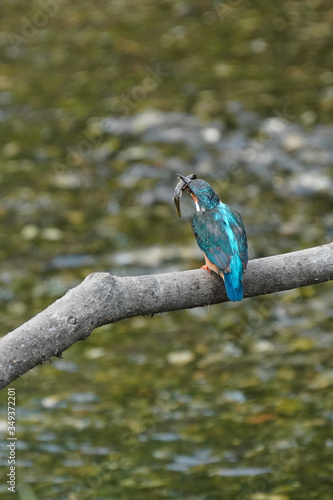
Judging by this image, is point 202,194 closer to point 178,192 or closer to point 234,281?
point 178,192

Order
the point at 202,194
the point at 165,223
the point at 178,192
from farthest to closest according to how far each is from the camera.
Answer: the point at 165,223 → the point at 202,194 → the point at 178,192

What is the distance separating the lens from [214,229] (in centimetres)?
351

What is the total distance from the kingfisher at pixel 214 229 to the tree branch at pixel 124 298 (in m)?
0.15

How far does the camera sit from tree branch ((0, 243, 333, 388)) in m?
2.45

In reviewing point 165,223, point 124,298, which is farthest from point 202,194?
point 165,223

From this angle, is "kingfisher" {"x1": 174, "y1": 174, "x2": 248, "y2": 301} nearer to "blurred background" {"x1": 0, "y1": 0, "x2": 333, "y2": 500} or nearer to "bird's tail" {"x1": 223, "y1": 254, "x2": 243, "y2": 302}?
"bird's tail" {"x1": 223, "y1": 254, "x2": 243, "y2": 302}

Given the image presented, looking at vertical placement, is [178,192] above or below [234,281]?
above

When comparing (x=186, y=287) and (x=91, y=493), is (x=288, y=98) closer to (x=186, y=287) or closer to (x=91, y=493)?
(x=91, y=493)

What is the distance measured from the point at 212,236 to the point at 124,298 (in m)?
0.82

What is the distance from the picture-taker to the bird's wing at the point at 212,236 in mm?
3348

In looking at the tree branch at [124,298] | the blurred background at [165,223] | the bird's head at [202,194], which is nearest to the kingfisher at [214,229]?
the bird's head at [202,194]

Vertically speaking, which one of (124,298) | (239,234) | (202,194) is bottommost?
(124,298)

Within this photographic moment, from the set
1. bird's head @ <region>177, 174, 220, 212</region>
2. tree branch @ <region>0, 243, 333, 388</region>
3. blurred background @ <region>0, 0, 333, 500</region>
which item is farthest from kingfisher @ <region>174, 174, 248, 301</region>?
blurred background @ <region>0, 0, 333, 500</region>

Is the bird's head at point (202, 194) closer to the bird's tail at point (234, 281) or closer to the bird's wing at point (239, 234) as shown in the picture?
the bird's wing at point (239, 234)
